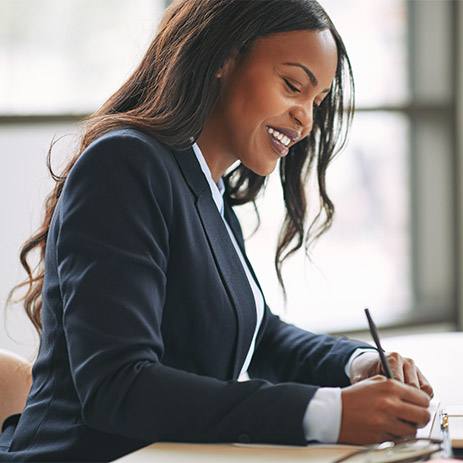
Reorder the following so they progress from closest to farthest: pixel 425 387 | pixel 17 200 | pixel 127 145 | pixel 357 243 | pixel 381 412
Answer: pixel 381 412 → pixel 127 145 → pixel 425 387 → pixel 17 200 → pixel 357 243

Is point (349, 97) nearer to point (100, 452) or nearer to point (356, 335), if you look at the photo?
point (100, 452)

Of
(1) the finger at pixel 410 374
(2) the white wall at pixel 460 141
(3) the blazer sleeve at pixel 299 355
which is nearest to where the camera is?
(1) the finger at pixel 410 374

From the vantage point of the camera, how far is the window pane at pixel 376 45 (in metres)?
3.35

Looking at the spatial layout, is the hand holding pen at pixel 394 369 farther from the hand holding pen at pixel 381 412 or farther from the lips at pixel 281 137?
the lips at pixel 281 137

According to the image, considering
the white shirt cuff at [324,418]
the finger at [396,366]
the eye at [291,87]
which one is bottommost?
the finger at [396,366]

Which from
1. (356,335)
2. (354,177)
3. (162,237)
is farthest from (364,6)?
(162,237)

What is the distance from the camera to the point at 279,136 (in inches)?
57.4

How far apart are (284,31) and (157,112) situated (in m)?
0.28

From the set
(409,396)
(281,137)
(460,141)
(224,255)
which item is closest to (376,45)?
(460,141)

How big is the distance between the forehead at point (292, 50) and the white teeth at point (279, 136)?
0.44 ft

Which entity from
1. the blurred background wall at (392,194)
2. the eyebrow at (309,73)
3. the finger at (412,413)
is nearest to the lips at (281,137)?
the eyebrow at (309,73)

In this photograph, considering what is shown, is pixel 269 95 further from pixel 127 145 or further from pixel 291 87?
pixel 127 145

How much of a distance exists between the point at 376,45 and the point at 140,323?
2688 millimetres

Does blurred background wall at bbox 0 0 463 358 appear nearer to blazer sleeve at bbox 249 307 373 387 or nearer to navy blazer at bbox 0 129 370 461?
blazer sleeve at bbox 249 307 373 387
